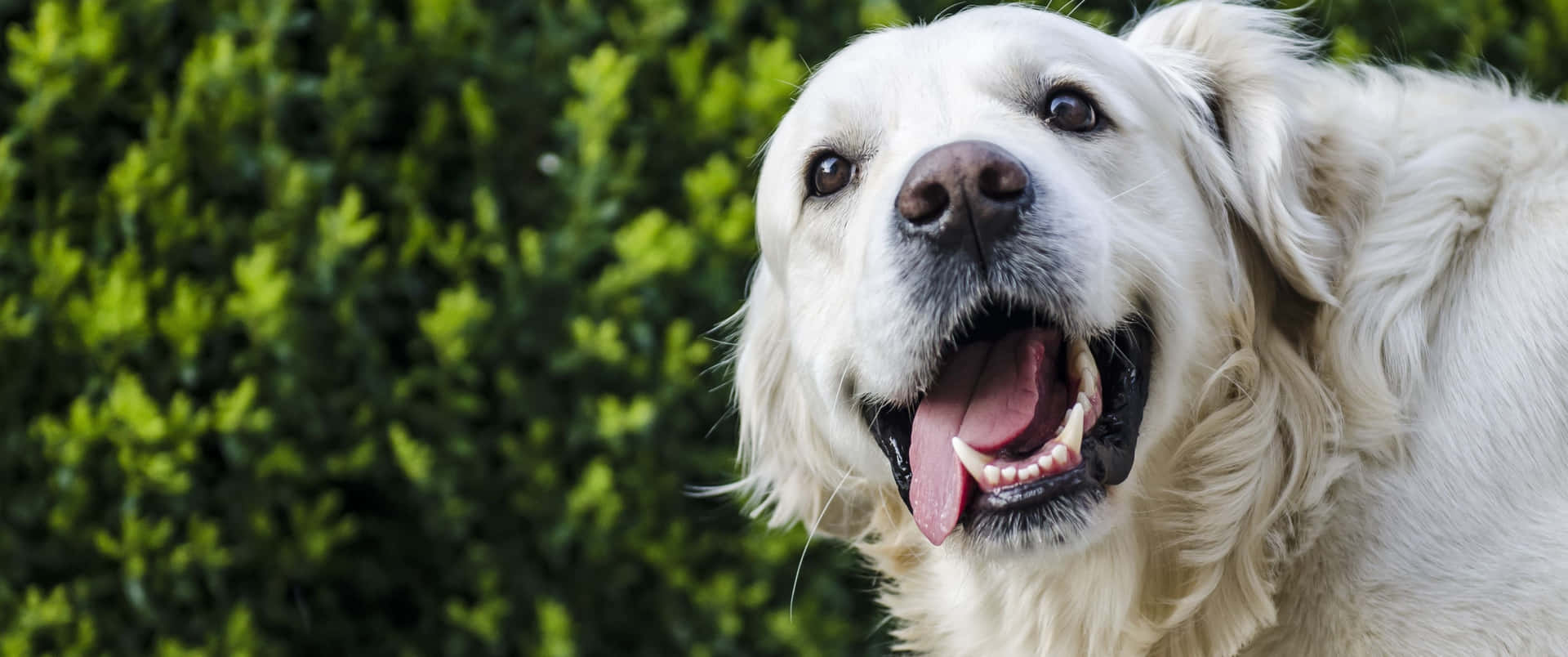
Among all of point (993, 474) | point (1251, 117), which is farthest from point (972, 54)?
point (993, 474)

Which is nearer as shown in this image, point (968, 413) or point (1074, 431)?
point (1074, 431)

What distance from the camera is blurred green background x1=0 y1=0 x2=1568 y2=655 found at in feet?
11.7

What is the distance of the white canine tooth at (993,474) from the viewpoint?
2.11 meters

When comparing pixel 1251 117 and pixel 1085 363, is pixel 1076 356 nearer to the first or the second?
pixel 1085 363

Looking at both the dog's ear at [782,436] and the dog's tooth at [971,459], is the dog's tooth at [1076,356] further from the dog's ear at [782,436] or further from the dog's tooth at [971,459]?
the dog's ear at [782,436]

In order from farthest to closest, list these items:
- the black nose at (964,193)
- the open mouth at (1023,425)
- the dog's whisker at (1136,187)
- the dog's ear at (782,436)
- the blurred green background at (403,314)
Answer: the blurred green background at (403,314), the dog's ear at (782,436), the dog's whisker at (1136,187), the open mouth at (1023,425), the black nose at (964,193)

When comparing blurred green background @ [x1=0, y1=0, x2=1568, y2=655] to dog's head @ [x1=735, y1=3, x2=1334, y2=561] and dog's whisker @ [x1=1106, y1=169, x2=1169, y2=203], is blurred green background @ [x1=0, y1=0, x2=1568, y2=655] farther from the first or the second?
dog's whisker @ [x1=1106, y1=169, x2=1169, y2=203]

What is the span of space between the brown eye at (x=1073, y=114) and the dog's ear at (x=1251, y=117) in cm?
22

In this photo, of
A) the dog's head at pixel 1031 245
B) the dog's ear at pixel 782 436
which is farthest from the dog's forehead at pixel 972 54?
the dog's ear at pixel 782 436

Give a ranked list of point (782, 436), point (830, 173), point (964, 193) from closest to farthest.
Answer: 1. point (964, 193)
2. point (830, 173)
3. point (782, 436)

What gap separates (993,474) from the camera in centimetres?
211

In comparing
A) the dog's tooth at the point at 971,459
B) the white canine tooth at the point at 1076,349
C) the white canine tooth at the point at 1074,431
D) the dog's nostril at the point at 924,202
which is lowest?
the dog's tooth at the point at 971,459

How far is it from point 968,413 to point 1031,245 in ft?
1.01

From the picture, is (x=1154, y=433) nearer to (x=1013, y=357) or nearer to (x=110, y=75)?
(x=1013, y=357)
